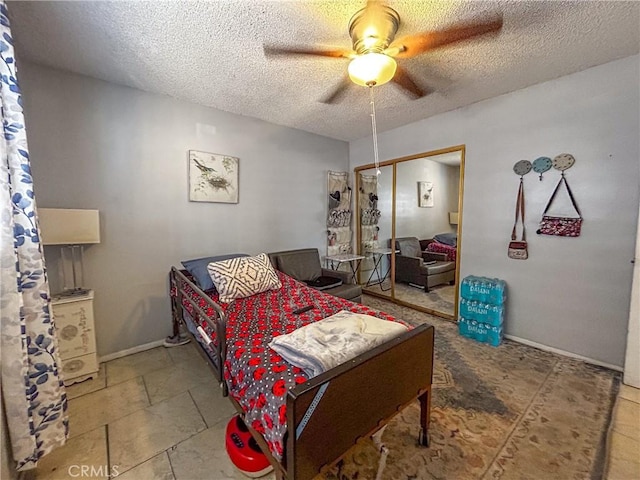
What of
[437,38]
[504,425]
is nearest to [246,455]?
[504,425]

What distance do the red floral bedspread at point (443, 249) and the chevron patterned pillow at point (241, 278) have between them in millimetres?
2220

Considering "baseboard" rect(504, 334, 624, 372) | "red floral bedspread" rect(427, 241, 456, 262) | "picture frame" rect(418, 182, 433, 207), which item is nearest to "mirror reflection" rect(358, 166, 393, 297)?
"picture frame" rect(418, 182, 433, 207)

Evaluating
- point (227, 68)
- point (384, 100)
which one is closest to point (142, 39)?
point (227, 68)

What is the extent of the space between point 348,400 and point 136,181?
2.68 m

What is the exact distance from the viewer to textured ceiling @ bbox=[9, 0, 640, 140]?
1.60 m

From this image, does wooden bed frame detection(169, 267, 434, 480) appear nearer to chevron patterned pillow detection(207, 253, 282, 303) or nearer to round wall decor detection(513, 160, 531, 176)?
chevron patterned pillow detection(207, 253, 282, 303)

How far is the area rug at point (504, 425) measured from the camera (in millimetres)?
1400

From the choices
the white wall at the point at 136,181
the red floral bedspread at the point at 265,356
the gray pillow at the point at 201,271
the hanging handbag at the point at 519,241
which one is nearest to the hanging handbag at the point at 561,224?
the hanging handbag at the point at 519,241

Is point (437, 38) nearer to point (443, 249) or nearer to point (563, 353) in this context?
point (443, 249)

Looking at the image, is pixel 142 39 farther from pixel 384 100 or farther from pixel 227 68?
pixel 384 100

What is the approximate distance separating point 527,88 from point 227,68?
2.82 m

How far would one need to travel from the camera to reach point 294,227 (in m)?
3.80

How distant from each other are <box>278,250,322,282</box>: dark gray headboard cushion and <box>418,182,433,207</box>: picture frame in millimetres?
1650

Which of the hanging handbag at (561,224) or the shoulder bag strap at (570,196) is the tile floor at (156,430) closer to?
the hanging handbag at (561,224)
